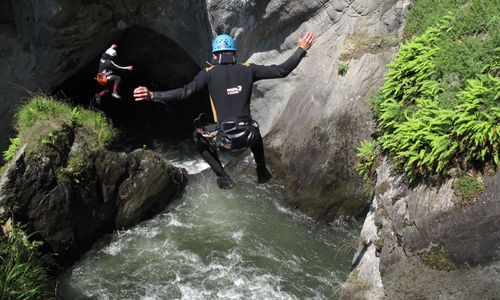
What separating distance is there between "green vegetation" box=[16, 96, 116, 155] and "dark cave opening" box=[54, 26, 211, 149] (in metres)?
4.95

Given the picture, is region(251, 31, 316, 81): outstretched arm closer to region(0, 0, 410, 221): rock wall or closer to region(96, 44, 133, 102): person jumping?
region(0, 0, 410, 221): rock wall

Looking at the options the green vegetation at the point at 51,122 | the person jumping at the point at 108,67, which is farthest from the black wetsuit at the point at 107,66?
the green vegetation at the point at 51,122

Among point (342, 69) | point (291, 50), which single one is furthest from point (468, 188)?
point (291, 50)

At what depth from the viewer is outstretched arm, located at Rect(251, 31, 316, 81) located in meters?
6.52

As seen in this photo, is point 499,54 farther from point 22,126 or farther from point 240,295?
point 22,126

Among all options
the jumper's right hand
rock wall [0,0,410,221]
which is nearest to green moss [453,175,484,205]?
rock wall [0,0,410,221]

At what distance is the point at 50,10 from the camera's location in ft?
46.9

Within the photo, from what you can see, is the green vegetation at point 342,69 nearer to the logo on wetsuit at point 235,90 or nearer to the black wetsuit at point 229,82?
the black wetsuit at point 229,82

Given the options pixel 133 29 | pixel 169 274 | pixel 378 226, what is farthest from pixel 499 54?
pixel 133 29

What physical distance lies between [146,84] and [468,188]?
16834 millimetres

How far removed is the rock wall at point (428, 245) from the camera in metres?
5.97

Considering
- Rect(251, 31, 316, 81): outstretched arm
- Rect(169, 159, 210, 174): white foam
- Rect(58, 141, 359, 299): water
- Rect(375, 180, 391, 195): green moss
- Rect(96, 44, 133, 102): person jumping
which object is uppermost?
Rect(251, 31, 316, 81): outstretched arm

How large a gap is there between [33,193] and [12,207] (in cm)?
54

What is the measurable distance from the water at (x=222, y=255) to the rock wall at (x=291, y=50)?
76cm
